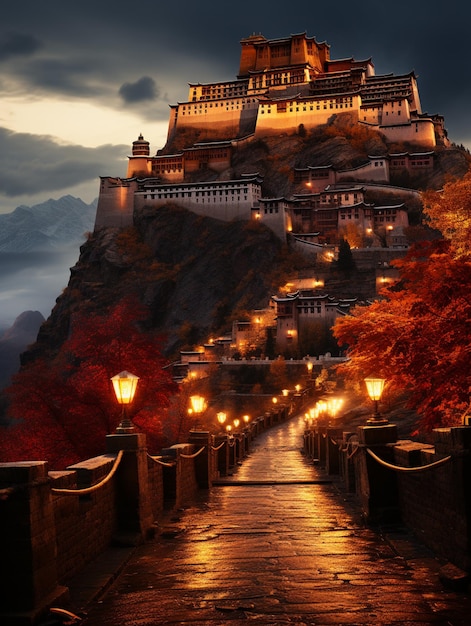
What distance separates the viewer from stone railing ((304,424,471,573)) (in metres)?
9.02

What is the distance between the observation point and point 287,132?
13662cm

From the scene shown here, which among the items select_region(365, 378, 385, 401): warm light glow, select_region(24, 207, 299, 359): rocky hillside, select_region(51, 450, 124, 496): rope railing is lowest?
select_region(51, 450, 124, 496): rope railing

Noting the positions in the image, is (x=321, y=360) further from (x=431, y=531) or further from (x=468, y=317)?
(x=431, y=531)

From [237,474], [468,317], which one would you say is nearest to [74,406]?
[237,474]

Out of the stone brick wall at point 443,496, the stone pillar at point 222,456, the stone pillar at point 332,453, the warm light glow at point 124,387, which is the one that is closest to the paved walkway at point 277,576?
the stone brick wall at point 443,496

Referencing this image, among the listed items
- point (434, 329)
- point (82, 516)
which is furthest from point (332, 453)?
point (82, 516)

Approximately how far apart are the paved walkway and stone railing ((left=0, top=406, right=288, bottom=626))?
51cm

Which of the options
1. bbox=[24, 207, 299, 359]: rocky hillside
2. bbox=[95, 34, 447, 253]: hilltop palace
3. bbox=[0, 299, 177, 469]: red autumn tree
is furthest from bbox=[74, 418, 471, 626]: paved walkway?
bbox=[95, 34, 447, 253]: hilltop palace

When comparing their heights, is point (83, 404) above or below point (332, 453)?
above

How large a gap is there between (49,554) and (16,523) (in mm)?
674

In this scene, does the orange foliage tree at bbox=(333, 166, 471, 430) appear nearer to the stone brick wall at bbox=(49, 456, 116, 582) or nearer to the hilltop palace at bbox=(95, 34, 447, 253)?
the stone brick wall at bbox=(49, 456, 116, 582)

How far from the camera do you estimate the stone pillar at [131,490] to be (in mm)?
12219

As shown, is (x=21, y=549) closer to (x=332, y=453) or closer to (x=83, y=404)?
(x=332, y=453)

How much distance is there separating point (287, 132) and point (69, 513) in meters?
132
